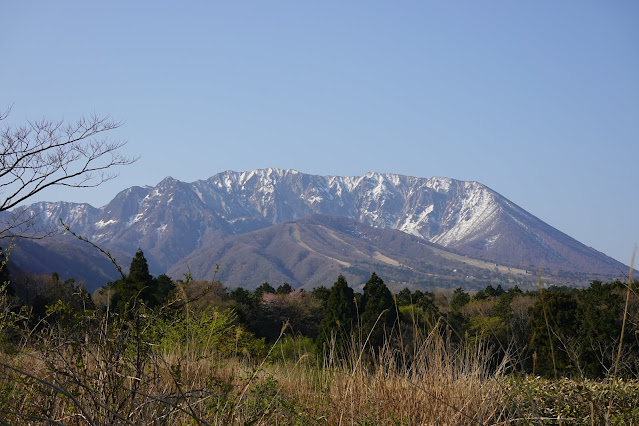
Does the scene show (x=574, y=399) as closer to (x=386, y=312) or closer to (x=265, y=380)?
(x=265, y=380)

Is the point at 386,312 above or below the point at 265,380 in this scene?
above

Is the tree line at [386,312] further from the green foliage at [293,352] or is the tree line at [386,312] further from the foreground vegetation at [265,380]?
the foreground vegetation at [265,380]

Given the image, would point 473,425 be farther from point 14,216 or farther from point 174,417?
point 14,216

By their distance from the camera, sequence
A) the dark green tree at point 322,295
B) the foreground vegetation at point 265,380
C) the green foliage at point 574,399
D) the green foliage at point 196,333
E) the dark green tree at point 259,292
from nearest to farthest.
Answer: the foreground vegetation at point 265,380
the green foliage at point 196,333
the green foliage at point 574,399
the dark green tree at point 259,292
the dark green tree at point 322,295

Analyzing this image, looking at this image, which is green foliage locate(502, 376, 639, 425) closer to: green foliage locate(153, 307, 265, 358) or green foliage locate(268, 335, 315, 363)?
green foliage locate(268, 335, 315, 363)

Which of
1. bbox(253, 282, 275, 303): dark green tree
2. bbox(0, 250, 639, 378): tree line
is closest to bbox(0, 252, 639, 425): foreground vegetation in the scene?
bbox(0, 250, 639, 378): tree line

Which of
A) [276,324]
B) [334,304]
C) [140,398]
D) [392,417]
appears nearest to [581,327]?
[334,304]

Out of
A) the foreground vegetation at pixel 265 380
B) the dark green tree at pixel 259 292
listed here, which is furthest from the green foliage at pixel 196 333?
the dark green tree at pixel 259 292

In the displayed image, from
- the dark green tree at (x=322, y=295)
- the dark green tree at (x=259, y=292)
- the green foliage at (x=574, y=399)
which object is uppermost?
the green foliage at (x=574, y=399)

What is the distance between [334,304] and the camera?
36.4 m

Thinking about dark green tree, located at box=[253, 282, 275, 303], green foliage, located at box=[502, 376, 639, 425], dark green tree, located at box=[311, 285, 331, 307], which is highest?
green foliage, located at box=[502, 376, 639, 425]

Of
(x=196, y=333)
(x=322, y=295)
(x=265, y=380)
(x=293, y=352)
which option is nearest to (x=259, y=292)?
(x=322, y=295)

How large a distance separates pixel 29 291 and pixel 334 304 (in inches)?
966

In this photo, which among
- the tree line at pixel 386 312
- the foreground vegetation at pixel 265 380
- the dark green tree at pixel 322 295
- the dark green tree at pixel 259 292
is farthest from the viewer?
the dark green tree at pixel 322 295
